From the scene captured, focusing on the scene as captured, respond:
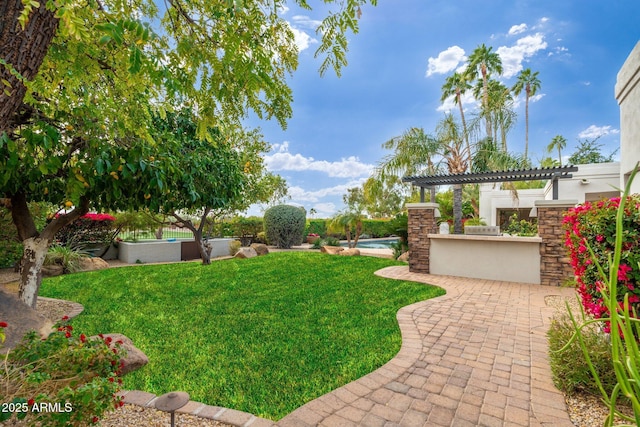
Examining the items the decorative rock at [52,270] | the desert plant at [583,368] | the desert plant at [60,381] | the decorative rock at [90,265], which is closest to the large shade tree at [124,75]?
the desert plant at [60,381]

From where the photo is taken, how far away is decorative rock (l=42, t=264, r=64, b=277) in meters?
9.24

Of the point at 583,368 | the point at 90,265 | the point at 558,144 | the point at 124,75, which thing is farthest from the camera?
the point at 558,144

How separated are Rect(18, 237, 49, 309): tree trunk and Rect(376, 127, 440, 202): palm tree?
11.4m

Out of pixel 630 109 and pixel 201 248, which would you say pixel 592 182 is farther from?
pixel 201 248

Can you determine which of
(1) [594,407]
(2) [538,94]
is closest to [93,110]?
(1) [594,407]

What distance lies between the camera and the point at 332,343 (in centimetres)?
407

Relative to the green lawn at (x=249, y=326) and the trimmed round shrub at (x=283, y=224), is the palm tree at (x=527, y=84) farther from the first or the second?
the green lawn at (x=249, y=326)

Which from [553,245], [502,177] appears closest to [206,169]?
[502,177]

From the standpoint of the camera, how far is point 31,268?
15.4ft

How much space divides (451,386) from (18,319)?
188 inches

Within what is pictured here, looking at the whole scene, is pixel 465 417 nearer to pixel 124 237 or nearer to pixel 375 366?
pixel 375 366

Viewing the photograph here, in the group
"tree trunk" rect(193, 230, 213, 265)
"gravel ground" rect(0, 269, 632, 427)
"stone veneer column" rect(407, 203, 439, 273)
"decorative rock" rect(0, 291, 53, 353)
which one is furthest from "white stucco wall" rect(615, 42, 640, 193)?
"tree trunk" rect(193, 230, 213, 265)

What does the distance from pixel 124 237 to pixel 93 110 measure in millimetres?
Answer: 13830

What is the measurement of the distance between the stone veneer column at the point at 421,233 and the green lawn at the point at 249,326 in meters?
1.59
